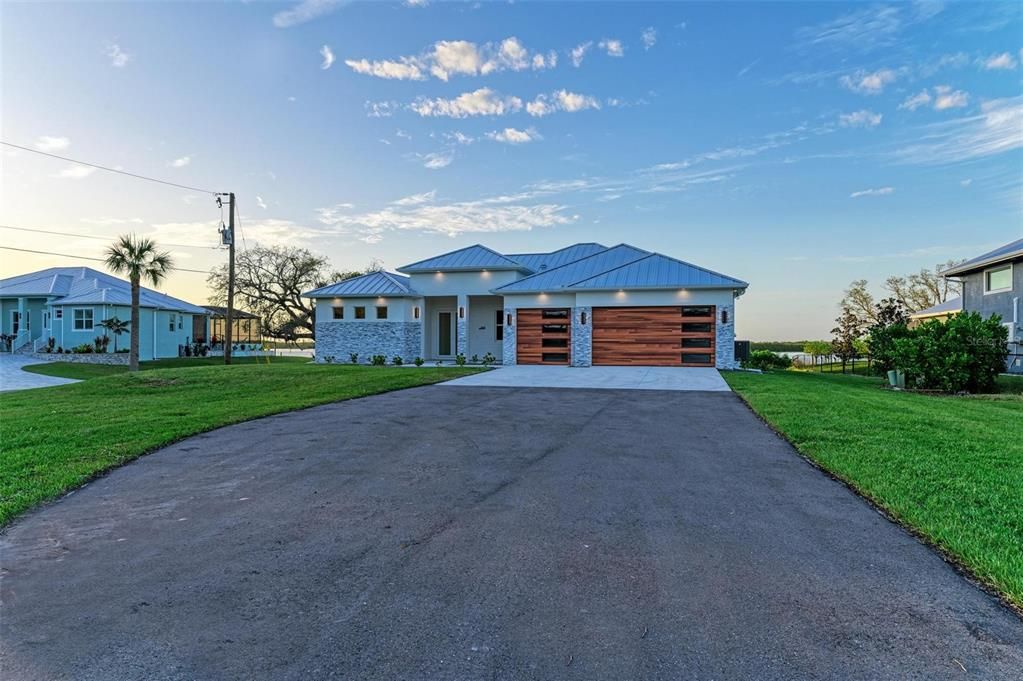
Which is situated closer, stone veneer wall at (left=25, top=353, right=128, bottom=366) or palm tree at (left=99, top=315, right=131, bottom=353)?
stone veneer wall at (left=25, top=353, right=128, bottom=366)

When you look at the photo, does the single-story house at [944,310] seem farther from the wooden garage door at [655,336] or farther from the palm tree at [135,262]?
the palm tree at [135,262]

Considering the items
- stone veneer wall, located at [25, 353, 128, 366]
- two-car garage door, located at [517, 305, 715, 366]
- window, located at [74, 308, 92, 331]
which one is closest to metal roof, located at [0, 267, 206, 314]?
window, located at [74, 308, 92, 331]

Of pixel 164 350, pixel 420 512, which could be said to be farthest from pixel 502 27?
pixel 164 350

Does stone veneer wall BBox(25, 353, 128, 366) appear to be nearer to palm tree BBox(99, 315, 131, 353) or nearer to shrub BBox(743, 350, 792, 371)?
palm tree BBox(99, 315, 131, 353)

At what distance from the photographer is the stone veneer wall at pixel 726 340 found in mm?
17922

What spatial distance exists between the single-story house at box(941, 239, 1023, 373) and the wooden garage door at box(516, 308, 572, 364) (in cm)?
1433

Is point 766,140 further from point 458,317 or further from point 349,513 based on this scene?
point 349,513

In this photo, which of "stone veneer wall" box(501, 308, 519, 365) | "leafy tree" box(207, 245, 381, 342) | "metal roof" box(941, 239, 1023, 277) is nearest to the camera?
"metal roof" box(941, 239, 1023, 277)

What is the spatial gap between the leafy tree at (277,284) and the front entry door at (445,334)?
14.0 m

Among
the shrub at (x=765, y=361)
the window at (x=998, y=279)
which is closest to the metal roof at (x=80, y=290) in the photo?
the shrub at (x=765, y=361)

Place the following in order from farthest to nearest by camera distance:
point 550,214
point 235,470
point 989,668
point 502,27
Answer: point 550,214 < point 502,27 < point 235,470 < point 989,668

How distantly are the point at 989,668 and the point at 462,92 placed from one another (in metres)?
17.9

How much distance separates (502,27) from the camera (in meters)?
14.3

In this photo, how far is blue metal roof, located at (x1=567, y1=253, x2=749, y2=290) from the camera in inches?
706
